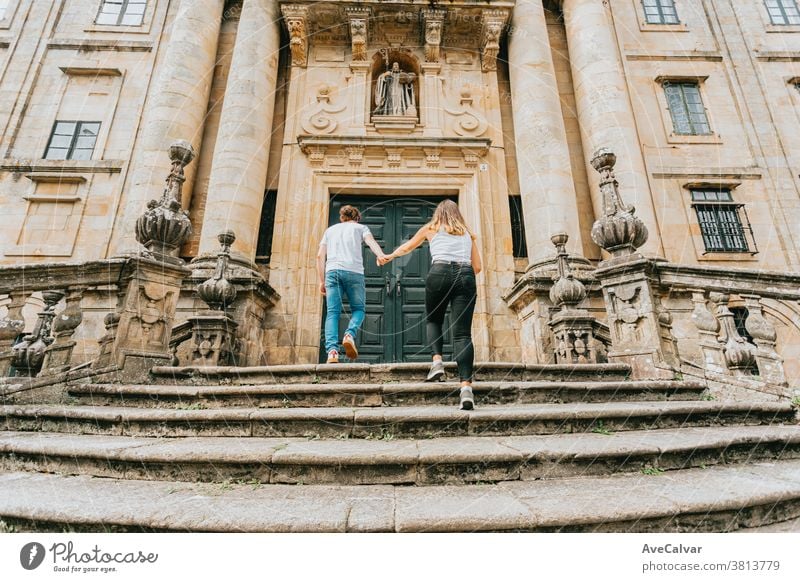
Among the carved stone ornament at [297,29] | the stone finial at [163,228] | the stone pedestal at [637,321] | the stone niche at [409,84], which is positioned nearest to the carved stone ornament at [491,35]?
the stone niche at [409,84]

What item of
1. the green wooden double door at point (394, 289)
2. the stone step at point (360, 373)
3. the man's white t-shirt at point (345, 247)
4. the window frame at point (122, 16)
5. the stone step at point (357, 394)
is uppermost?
the window frame at point (122, 16)

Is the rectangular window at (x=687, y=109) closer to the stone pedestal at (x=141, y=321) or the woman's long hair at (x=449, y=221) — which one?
the woman's long hair at (x=449, y=221)

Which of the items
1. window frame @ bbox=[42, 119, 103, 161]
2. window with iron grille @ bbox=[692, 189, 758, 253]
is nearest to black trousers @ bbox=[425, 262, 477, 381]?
window with iron grille @ bbox=[692, 189, 758, 253]

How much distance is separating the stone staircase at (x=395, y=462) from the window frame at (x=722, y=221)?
7.51m

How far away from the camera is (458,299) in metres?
3.54

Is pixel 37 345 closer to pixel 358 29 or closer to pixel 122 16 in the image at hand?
pixel 358 29

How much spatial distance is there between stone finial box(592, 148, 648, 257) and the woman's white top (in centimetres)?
263

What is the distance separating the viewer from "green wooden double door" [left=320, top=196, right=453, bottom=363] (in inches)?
319

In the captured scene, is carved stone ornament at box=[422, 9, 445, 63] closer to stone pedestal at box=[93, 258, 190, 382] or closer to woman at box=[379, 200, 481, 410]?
woman at box=[379, 200, 481, 410]

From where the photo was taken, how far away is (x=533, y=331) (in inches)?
281

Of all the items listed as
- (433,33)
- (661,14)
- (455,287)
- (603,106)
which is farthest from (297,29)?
(661,14)

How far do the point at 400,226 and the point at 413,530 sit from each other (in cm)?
791

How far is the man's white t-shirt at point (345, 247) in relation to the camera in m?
5.04
